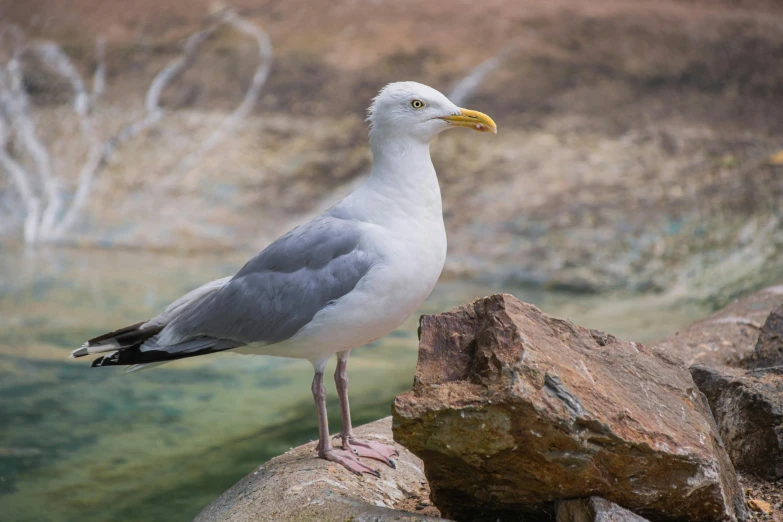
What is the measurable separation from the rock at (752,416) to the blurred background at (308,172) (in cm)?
292

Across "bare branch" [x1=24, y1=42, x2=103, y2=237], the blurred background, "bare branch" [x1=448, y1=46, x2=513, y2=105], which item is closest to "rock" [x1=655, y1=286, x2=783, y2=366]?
the blurred background

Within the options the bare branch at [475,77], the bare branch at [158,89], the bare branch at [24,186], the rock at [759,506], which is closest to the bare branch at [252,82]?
the bare branch at [158,89]

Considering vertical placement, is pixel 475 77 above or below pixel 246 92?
below

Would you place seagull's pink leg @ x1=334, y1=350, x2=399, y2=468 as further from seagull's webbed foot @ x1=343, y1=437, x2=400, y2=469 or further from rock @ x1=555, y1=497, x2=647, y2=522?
rock @ x1=555, y1=497, x2=647, y2=522

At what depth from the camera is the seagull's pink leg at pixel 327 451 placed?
12.8 feet

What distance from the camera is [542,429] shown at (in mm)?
3049

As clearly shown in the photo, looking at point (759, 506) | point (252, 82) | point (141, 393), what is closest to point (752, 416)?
point (759, 506)

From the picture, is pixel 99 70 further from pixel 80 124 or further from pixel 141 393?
pixel 141 393

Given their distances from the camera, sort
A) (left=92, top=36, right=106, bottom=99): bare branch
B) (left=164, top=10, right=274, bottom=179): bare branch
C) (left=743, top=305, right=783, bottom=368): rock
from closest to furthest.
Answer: (left=743, top=305, right=783, bottom=368): rock
(left=164, top=10, right=274, bottom=179): bare branch
(left=92, top=36, right=106, bottom=99): bare branch

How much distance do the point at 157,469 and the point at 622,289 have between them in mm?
5276

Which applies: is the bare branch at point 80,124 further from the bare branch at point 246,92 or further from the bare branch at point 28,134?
the bare branch at point 246,92

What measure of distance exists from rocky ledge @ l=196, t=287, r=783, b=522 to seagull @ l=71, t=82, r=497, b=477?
1.04ft

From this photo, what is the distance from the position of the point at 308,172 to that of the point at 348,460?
25.1 ft

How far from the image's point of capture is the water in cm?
570
